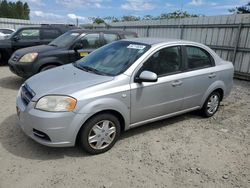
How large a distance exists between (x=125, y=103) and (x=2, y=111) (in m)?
2.84

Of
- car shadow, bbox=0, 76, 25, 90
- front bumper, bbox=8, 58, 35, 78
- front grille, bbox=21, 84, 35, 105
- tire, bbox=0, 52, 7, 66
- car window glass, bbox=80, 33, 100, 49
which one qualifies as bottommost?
car shadow, bbox=0, 76, 25, 90

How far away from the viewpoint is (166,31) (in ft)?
34.0

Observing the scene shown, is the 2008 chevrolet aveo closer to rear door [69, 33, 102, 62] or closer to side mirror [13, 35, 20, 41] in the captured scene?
rear door [69, 33, 102, 62]

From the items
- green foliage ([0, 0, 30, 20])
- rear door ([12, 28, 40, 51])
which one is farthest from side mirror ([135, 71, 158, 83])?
green foliage ([0, 0, 30, 20])

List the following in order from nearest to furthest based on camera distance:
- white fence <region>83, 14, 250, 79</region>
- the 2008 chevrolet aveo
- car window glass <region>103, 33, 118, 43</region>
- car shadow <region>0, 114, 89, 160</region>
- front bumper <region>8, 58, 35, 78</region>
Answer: the 2008 chevrolet aveo
car shadow <region>0, 114, 89, 160</region>
front bumper <region>8, 58, 35, 78</region>
car window glass <region>103, 33, 118, 43</region>
white fence <region>83, 14, 250, 79</region>

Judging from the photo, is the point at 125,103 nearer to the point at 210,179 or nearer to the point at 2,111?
the point at 210,179

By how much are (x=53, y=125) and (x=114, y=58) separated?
4.99 feet

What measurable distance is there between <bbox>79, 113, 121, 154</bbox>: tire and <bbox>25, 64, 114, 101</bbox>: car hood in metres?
0.48

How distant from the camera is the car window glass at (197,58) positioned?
3873 millimetres

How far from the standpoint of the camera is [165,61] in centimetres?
357

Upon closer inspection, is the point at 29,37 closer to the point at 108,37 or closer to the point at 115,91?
the point at 108,37

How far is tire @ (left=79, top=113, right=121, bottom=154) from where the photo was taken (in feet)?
9.42

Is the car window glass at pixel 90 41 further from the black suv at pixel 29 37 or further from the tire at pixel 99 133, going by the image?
the tire at pixel 99 133

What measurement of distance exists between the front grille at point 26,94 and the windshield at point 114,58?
3.08 feet
